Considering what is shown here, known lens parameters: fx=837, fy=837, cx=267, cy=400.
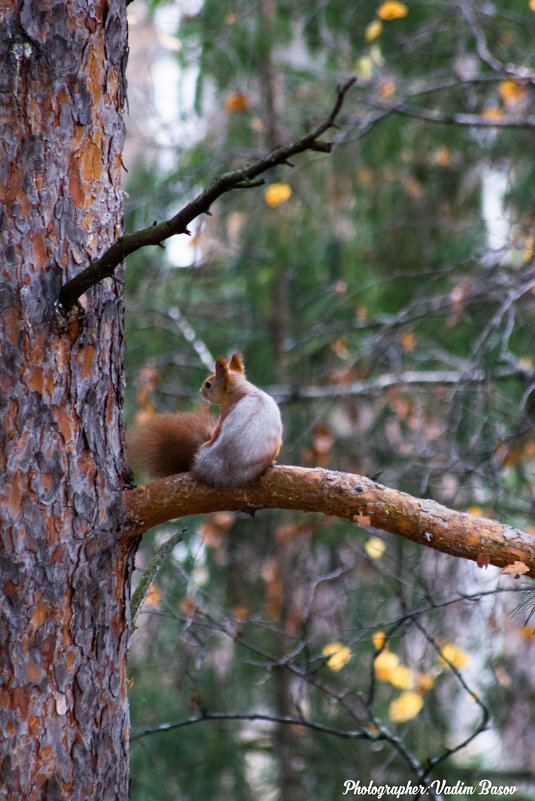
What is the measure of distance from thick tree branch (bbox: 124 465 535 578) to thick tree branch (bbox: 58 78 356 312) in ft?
1.67

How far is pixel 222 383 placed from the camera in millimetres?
2605

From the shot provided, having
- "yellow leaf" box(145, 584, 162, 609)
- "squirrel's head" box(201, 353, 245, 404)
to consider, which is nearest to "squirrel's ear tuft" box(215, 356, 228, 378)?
"squirrel's head" box(201, 353, 245, 404)

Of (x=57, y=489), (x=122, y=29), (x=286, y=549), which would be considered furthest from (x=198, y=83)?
(x=57, y=489)

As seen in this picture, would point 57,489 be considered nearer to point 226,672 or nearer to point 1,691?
point 1,691

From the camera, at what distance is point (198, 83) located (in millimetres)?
5383

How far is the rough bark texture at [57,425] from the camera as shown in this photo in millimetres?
1769

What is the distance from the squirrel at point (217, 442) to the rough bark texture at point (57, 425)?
22 centimetres

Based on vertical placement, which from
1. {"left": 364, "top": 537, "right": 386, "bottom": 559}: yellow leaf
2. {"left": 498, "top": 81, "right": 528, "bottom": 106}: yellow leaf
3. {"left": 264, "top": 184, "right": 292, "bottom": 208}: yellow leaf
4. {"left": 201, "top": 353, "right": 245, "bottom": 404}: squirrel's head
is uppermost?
{"left": 498, "top": 81, "right": 528, "bottom": 106}: yellow leaf

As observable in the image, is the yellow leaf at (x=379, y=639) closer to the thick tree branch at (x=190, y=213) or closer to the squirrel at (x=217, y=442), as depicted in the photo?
the squirrel at (x=217, y=442)

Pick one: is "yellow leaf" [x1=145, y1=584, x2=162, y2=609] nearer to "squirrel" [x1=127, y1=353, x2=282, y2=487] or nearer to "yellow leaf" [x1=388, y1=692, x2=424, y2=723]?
"squirrel" [x1=127, y1=353, x2=282, y2=487]

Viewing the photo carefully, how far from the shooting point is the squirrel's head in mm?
2555

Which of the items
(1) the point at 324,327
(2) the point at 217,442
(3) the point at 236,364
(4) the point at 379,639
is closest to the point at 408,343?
(1) the point at 324,327

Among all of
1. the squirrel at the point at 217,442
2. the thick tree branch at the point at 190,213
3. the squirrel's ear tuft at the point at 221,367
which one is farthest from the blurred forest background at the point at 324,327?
the thick tree branch at the point at 190,213

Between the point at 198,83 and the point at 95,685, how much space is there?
14.5ft
